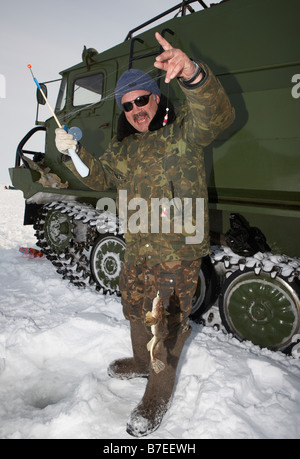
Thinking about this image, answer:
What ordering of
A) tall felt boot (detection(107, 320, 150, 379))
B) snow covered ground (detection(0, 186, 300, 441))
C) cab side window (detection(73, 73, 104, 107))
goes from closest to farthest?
snow covered ground (detection(0, 186, 300, 441))
tall felt boot (detection(107, 320, 150, 379))
cab side window (detection(73, 73, 104, 107))

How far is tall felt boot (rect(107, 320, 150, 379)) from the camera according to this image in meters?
2.48

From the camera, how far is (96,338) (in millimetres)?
3066

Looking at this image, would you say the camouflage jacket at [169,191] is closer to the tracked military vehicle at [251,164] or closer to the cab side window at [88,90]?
the tracked military vehicle at [251,164]

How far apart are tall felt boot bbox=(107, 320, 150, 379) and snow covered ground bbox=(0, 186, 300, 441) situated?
61 mm

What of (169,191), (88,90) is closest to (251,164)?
(169,191)

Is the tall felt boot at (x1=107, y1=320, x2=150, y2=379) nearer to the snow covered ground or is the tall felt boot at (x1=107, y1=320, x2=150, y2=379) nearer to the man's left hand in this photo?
the snow covered ground

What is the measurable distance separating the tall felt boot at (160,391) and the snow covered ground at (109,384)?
95 mm

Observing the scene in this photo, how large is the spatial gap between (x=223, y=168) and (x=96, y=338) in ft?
7.12

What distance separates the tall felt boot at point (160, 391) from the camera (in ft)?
6.43

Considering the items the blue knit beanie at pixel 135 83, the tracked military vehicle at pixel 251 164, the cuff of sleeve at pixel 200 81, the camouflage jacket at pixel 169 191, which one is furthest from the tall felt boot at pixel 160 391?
the blue knit beanie at pixel 135 83

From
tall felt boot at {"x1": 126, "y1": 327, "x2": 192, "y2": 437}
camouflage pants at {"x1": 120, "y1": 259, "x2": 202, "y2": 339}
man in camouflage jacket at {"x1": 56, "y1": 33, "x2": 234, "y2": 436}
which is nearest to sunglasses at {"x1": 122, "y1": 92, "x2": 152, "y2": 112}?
man in camouflage jacket at {"x1": 56, "y1": 33, "x2": 234, "y2": 436}

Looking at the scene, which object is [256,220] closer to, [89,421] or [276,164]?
[276,164]

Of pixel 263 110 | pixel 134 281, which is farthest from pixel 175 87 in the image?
pixel 134 281

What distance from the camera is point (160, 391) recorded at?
6.76ft
